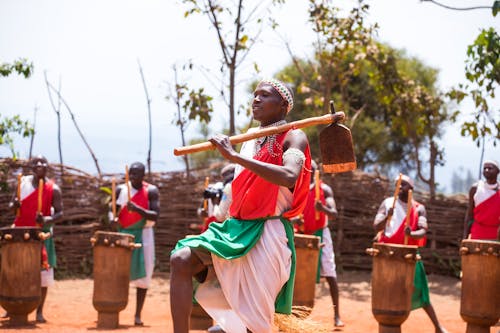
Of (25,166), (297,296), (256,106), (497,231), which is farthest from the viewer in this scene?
(25,166)

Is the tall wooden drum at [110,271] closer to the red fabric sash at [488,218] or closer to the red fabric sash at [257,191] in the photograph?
the red fabric sash at [257,191]

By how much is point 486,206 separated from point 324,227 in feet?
6.69

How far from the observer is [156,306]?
11.5 m

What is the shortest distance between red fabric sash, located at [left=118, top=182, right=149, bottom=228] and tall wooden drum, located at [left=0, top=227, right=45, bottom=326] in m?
1.50

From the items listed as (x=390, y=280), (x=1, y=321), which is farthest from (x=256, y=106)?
(x=1, y=321)

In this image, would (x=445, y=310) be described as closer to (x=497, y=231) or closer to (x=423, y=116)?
(x=497, y=231)

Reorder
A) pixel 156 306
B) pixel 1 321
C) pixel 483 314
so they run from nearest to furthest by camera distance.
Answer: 1. pixel 483 314
2. pixel 1 321
3. pixel 156 306

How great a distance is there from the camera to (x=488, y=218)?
960cm

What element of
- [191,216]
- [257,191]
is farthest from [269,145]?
[191,216]

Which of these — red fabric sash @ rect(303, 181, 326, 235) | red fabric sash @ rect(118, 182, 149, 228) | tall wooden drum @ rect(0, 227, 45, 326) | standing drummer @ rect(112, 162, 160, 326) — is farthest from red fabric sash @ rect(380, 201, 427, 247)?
tall wooden drum @ rect(0, 227, 45, 326)

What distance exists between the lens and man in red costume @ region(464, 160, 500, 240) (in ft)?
31.4

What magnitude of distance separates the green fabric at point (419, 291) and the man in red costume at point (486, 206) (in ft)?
4.37

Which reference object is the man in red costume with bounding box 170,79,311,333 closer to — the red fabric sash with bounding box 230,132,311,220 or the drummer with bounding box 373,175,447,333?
the red fabric sash with bounding box 230,132,311,220

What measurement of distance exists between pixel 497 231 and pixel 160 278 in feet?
19.8
